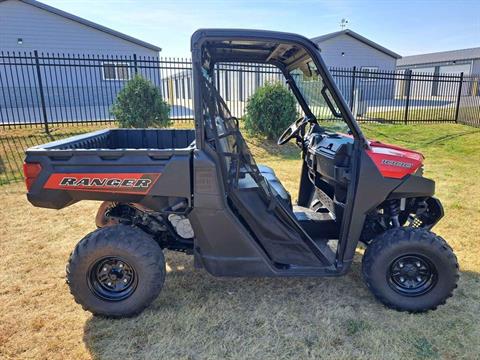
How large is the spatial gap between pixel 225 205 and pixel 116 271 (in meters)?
0.96

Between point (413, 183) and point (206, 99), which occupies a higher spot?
point (206, 99)

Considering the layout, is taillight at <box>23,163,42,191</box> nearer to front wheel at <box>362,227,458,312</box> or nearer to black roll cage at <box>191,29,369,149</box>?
black roll cage at <box>191,29,369,149</box>

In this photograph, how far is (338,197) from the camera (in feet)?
9.78

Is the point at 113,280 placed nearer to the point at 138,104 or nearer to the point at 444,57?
the point at 138,104

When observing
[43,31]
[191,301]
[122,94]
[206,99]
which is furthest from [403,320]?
[43,31]

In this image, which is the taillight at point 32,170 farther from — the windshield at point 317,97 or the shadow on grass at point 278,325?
the windshield at point 317,97

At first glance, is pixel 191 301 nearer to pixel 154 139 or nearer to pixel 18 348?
pixel 18 348

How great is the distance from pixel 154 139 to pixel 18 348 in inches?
87.9

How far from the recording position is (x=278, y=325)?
2.60 metres

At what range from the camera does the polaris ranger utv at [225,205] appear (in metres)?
2.42

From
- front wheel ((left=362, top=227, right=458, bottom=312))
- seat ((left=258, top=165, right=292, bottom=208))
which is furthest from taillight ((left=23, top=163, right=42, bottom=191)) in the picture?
front wheel ((left=362, top=227, right=458, bottom=312))

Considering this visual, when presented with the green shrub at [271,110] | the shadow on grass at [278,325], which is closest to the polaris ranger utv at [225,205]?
the shadow on grass at [278,325]

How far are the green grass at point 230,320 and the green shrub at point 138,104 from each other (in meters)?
6.08

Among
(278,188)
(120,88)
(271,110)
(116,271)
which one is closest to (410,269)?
(278,188)
